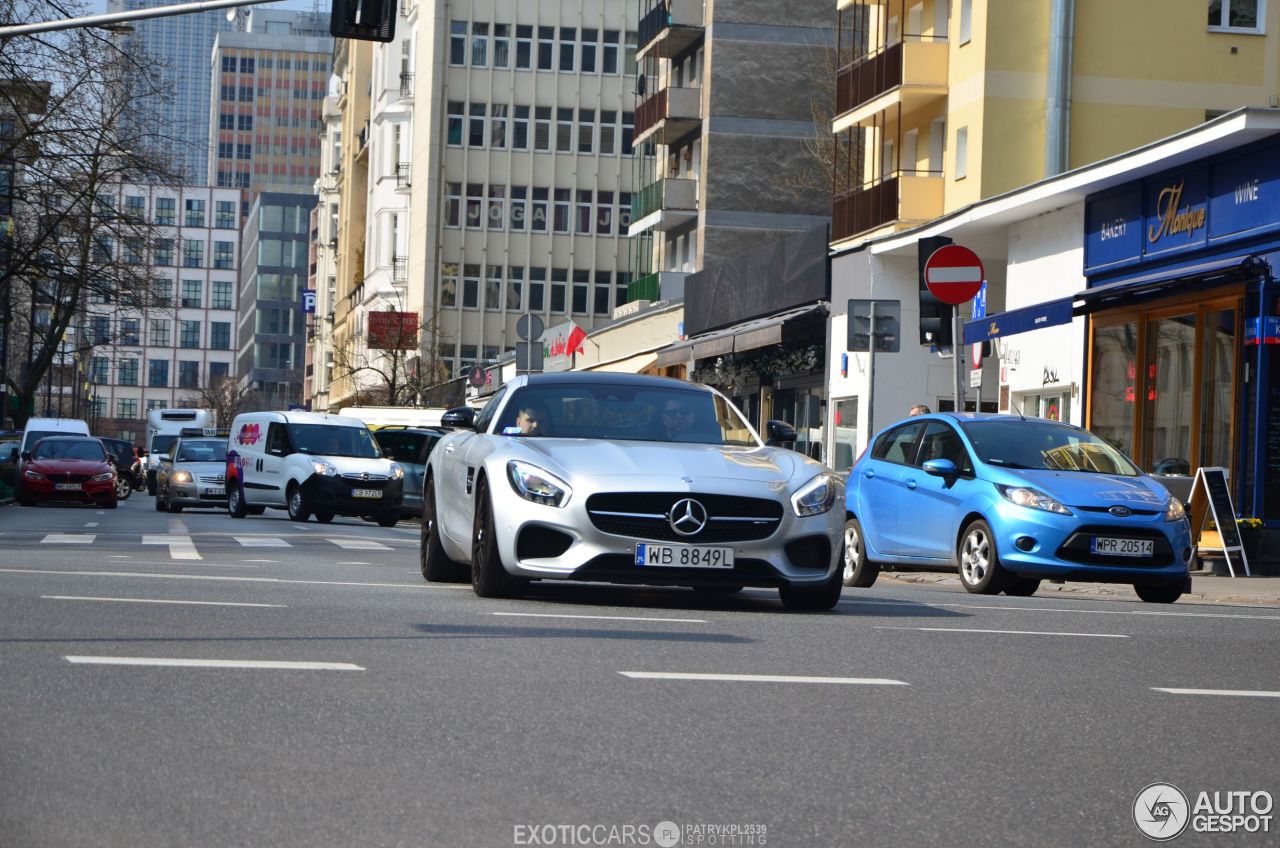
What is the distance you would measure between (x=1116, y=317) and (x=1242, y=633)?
16.2 meters

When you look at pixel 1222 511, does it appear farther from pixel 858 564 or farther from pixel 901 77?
pixel 901 77

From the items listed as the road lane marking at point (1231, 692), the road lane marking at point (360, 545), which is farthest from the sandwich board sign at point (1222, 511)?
the road lane marking at point (1231, 692)

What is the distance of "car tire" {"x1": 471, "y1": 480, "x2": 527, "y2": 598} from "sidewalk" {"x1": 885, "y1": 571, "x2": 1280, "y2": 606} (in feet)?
19.6

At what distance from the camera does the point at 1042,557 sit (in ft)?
53.1

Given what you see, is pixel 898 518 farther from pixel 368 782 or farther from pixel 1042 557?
pixel 368 782

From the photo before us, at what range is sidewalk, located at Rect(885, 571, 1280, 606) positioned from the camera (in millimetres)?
18109

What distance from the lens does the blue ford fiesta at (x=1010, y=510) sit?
53.0ft

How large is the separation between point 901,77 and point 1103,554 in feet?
86.6

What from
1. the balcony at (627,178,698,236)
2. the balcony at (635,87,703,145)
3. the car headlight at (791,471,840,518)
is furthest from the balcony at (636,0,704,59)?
the car headlight at (791,471,840,518)

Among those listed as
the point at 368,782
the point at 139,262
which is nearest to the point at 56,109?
the point at 139,262

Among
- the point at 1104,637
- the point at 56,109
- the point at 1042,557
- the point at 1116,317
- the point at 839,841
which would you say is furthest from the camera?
the point at 56,109

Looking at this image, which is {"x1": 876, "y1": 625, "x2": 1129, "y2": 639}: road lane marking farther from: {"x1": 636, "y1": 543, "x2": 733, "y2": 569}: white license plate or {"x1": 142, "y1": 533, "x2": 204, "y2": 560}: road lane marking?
{"x1": 142, "y1": 533, "x2": 204, "y2": 560}: road lane marking

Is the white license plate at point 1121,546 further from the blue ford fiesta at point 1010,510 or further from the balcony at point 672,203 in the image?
the balcony at point 672,203

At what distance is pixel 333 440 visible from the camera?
123 feet
